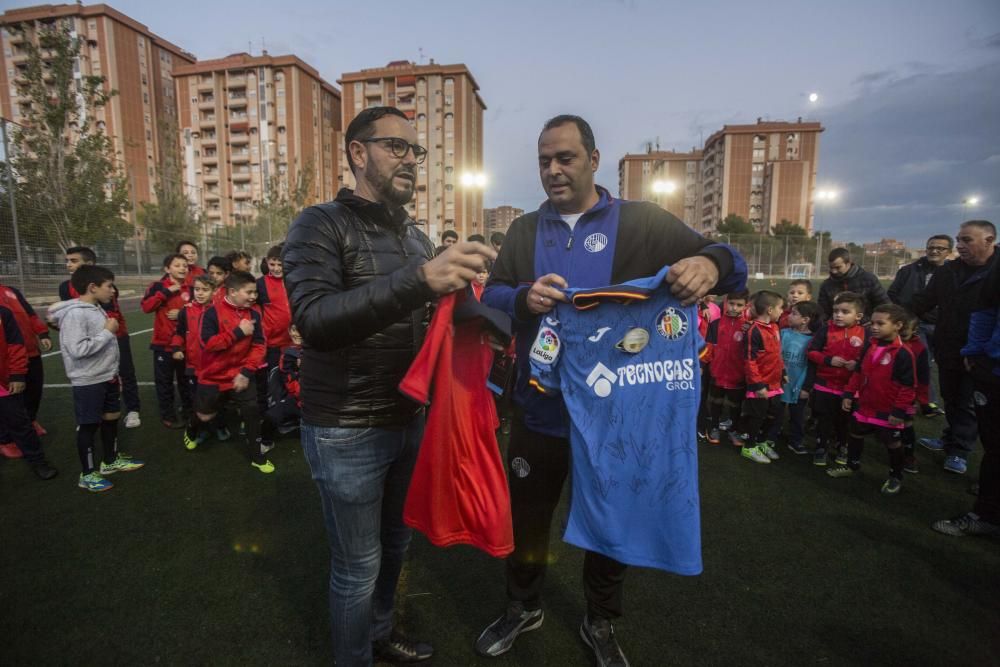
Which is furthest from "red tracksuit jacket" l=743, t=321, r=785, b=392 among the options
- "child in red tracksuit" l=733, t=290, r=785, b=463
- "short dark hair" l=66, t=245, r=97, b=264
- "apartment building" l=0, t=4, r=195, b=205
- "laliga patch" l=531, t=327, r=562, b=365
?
"apartment building" l=0, t=4, r=195, b=205

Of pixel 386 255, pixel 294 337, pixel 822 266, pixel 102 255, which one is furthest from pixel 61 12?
pixel 822 266

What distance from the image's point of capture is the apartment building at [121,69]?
4925 cm

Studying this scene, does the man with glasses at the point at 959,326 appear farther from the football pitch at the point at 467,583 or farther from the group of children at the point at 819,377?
the football pitch at the point at 467,583

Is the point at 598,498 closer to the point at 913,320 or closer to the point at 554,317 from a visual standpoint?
the point at 554,317

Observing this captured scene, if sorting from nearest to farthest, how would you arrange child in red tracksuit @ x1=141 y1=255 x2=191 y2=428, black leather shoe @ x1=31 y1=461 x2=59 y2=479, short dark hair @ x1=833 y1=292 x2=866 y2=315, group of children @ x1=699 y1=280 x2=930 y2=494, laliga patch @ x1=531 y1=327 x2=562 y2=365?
1. laliga patch @ x1=531 y1=327 x2=562 y2=365
2. group of children @ x1=699 y1=280 x2=930 y2=494
3. black leather shoe @ x1=31 y1=461 x2=59 y2=479
4. short dark hair @ x1=833 y1=292 x2=866 y2=315
5. child in red tracksuit @ x1=141 y1=255 x2=191 y2=428

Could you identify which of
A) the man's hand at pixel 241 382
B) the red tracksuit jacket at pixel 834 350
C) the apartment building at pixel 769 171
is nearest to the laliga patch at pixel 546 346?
the man's hand at pixel 241 382

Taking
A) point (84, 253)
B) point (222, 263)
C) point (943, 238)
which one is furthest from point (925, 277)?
point (84, 253)

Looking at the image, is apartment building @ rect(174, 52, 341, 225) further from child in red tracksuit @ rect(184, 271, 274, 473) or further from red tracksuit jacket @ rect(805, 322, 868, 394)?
red tracksuit jacket @ rect(805, 322, 868, 394)

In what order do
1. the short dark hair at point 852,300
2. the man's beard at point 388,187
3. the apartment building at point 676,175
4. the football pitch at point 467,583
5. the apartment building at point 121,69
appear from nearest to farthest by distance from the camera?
the man's beard at point 388,187
the football pitch at point 467,583
the short dark hair at point 852,300
the apartment building at point 121,69
the apartment building at point 676,175

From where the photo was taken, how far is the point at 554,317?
6.43 ft

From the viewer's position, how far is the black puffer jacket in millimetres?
1400

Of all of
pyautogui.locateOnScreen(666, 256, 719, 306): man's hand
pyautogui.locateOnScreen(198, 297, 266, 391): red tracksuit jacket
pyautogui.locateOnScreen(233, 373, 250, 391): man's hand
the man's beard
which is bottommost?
pyautogui.locateOnScreen(233, 373, 250, 391): man's hand

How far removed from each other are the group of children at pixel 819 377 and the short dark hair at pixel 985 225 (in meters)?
0.93

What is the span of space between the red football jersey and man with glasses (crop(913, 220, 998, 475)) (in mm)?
4676
